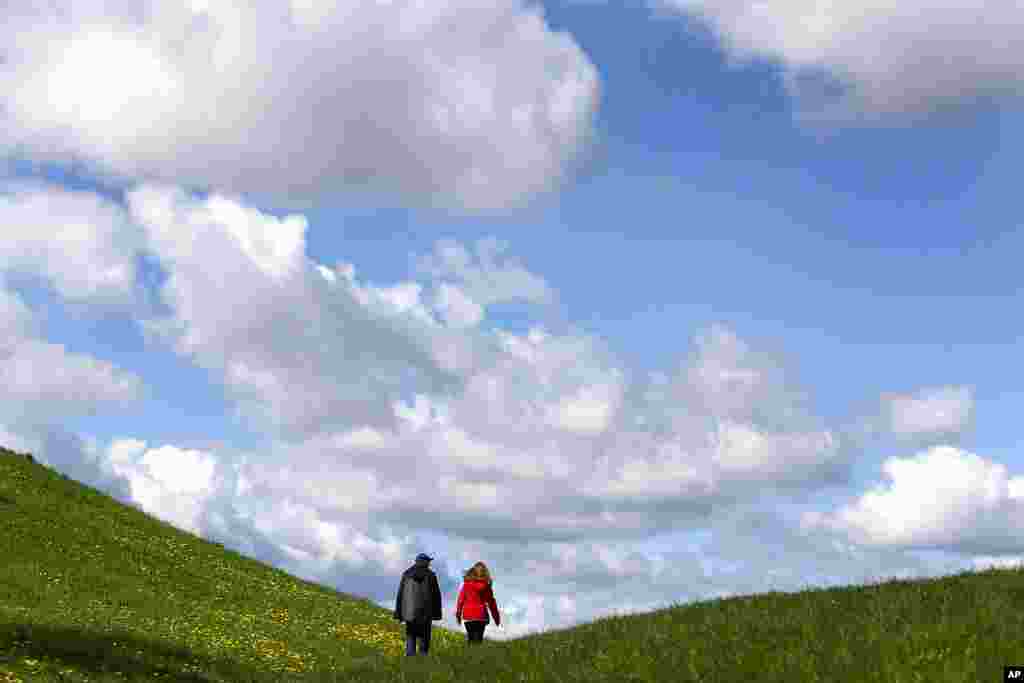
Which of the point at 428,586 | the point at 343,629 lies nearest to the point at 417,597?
the point at 428,586

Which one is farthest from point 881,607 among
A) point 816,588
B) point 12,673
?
point 12,673

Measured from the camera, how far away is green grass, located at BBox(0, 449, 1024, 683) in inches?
772

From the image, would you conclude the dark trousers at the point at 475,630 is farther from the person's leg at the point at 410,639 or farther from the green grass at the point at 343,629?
the person's leg at the point at 410,639

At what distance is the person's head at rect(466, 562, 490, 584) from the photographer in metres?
30.6

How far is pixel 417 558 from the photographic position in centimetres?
3064

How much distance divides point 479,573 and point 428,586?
142 cm

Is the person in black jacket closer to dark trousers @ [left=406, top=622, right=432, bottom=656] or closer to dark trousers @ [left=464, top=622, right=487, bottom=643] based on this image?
dark trousers @ [left=406, top=622, right=432, bottom=656]

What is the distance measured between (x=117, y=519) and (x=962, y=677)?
49392mm

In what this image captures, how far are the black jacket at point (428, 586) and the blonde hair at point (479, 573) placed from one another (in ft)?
3.18

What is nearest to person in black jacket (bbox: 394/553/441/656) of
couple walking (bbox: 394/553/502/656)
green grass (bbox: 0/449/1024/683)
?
couple walking (bbox: 394/553/502/656)

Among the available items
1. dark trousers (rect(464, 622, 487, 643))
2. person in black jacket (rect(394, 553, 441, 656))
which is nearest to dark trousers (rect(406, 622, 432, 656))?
person in black jacket (rect(394, 553, 441, 656))

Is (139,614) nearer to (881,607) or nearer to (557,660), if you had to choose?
(557,660)

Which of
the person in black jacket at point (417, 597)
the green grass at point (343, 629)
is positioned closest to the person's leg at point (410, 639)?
the person in black jacket at point (417, 597)

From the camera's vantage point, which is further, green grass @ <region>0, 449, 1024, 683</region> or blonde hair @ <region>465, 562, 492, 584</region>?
blonde hair @ <region>465, 562, 492, 584</region>
